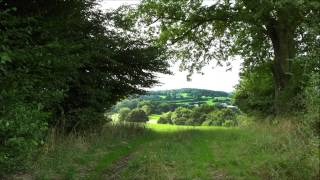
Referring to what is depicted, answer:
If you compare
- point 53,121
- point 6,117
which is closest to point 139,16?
point 53,121

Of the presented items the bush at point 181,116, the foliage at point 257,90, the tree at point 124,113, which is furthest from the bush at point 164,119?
the tree at point 124,113

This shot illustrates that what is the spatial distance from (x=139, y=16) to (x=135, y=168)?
1569 cm

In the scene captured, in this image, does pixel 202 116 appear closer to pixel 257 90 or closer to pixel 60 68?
pixel 257 90

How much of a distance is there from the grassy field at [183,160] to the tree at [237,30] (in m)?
7.95

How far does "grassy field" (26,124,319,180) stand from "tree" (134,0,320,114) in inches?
313

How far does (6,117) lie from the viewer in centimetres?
708

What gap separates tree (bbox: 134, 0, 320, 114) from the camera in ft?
69.5

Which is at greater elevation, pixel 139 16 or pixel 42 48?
pixel 139 16

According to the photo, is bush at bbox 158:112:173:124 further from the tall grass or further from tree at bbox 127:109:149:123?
the tall grass

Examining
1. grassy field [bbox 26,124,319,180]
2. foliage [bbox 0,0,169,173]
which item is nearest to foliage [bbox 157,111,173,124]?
foliage [bbox 0,0,169,173]

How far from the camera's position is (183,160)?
1127 centimetres

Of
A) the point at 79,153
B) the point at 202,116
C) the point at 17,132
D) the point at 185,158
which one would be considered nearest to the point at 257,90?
the point at 202,116

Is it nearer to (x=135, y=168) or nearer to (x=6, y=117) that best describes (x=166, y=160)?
(x=135, y=168)

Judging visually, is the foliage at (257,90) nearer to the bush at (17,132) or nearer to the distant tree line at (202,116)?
the distant tree line at (202,116)
